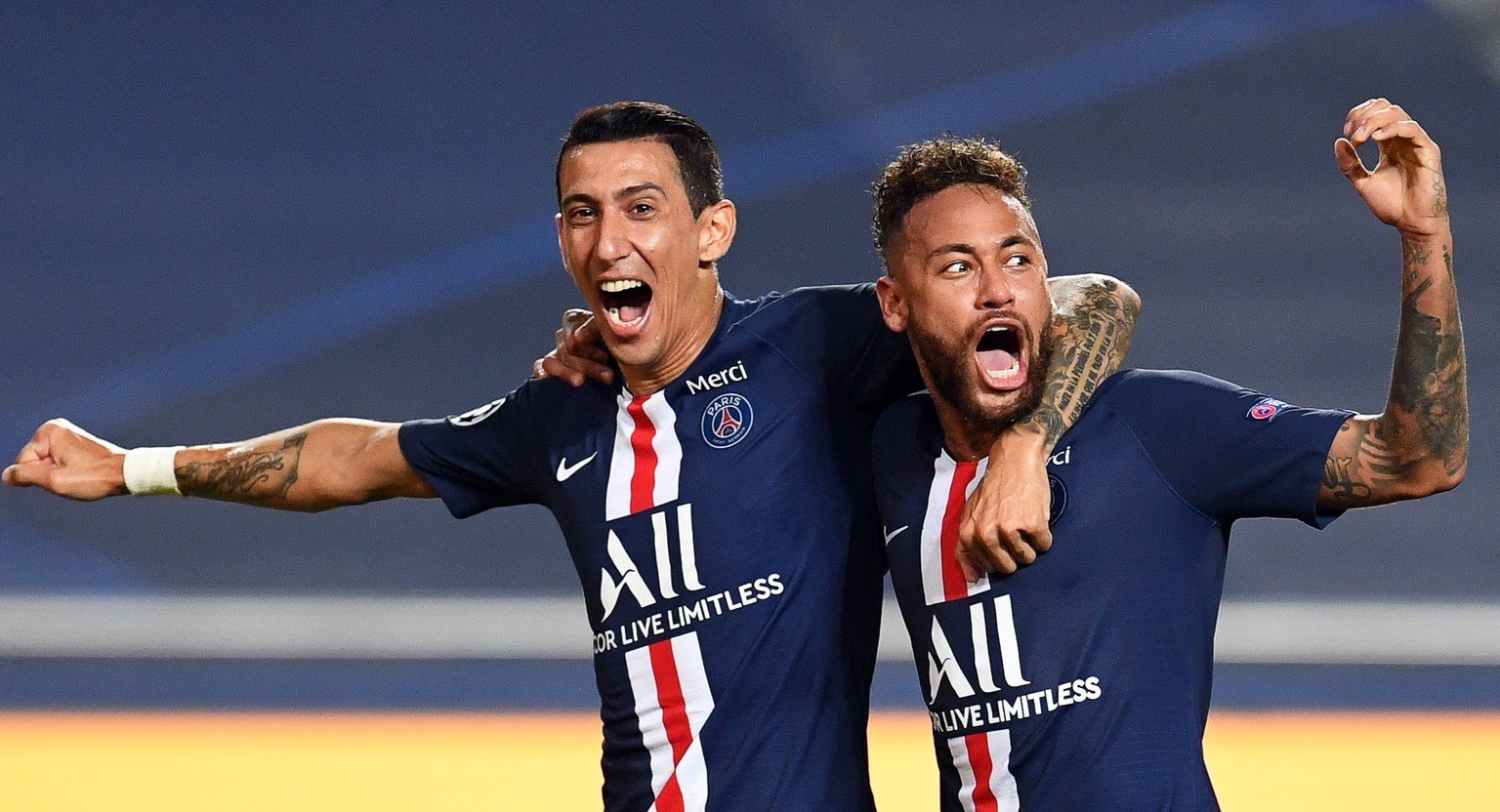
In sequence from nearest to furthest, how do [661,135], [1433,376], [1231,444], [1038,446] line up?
[1433,376]
[1231,444]
[1038,446]
[661,135]

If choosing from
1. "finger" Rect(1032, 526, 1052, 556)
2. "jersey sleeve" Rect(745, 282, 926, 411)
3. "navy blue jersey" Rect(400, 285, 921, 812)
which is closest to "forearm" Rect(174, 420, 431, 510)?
"navy blue jersey" Rect(400, 285, 921, 812)

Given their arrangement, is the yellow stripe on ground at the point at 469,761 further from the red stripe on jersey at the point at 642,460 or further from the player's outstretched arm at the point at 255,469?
the red stripe on jersey at the point at 642,460

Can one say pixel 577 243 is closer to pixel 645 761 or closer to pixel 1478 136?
pixel 645 761

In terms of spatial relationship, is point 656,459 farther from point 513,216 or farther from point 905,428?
point 513,216

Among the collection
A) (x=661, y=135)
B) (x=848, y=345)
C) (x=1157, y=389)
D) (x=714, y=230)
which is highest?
(x=661, y=135)

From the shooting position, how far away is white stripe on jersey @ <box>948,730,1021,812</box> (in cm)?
245

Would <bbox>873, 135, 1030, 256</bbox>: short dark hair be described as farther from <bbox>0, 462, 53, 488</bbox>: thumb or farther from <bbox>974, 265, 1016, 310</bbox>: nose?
<bbox>0, 462, 53, 488</bbox>: thumb

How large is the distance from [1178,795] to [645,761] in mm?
944

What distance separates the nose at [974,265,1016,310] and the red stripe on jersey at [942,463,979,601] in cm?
26

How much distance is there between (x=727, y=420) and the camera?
9.75 ft

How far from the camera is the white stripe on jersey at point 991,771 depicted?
2.45 meters

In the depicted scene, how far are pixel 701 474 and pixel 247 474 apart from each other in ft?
3.35

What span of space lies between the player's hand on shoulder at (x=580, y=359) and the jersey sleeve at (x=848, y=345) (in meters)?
0.30

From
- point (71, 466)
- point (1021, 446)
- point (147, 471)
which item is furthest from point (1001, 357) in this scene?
point (71, 466)
